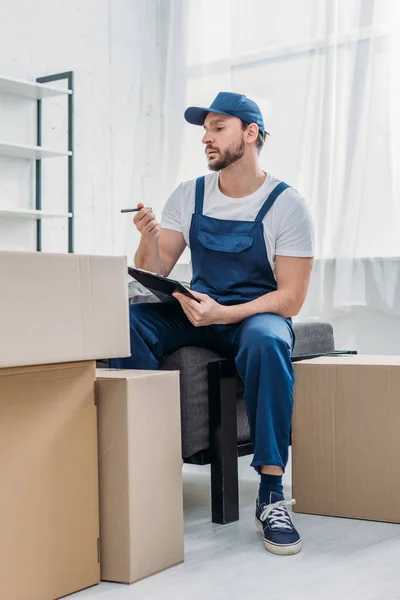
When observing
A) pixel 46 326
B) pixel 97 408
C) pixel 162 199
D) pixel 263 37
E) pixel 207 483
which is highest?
pixel 263 37

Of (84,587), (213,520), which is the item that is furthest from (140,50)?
(84,587)

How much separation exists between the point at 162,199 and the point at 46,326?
3419 mm

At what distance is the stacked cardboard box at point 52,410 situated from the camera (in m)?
1.40

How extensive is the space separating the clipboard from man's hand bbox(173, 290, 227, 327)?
16 mm

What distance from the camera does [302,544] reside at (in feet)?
6.15

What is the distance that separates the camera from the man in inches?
76.4

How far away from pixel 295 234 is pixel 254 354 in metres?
0.43

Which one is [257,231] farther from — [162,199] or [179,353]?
[162,199]

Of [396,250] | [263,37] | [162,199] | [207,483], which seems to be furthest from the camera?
[162,199]

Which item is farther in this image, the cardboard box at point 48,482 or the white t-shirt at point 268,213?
the white t-shirt at point 268,213

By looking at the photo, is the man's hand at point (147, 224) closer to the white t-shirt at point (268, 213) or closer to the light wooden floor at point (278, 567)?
the white t-shirt at point (268, 213)

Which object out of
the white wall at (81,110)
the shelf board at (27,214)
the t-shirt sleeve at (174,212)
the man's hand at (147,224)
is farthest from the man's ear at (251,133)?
the white wall at (81,110)

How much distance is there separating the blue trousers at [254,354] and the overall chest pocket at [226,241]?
21 centimetres

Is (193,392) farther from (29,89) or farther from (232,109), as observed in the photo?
(29,89)
